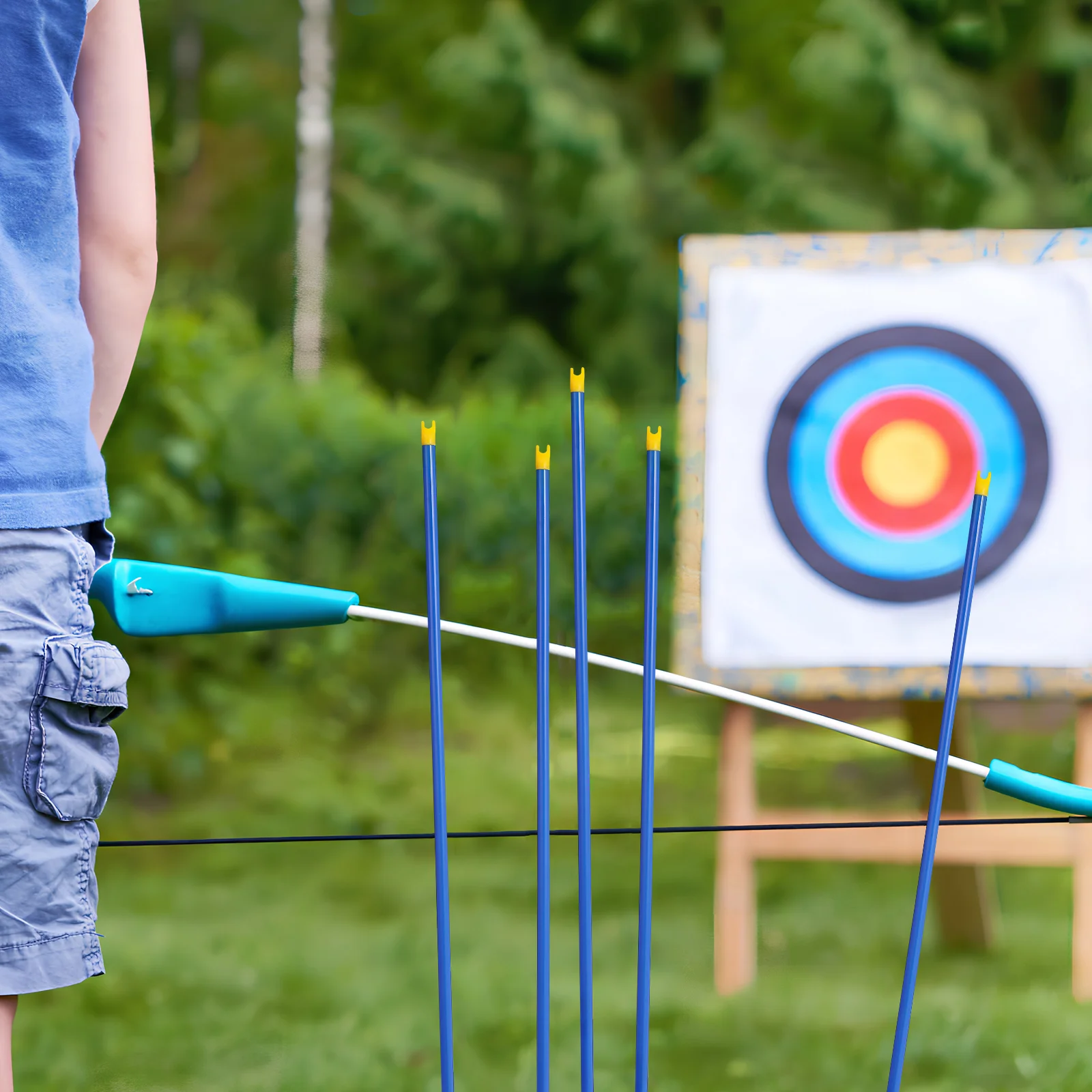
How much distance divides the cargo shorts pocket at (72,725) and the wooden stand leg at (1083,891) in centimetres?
132

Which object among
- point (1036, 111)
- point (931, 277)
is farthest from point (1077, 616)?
point (1036, 111)

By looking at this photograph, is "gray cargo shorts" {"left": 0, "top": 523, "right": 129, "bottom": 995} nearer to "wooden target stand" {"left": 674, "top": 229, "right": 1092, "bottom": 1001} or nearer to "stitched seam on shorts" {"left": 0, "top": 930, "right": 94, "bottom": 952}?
"stitched seam on shorts" {"left": 0, "top": 930, "right": 94, "bottom": 952}

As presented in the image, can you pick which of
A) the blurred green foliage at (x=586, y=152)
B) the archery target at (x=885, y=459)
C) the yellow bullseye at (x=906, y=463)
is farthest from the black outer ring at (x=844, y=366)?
the blurred green foliage at (x=586, y=152)

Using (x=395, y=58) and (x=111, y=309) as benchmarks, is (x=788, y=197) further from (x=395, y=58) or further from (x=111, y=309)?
(x=111, y=309)

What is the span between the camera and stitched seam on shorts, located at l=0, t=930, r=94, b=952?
631 millimetres

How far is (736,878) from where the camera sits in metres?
1.69

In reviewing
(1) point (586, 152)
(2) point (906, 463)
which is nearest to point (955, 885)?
(2) point (906, 463)

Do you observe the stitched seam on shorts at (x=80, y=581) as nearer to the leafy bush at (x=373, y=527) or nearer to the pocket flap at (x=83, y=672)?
the pocket flap at (x=83, y=672)

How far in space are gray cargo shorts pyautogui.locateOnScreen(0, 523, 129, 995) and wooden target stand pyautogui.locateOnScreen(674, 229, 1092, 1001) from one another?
1118 millimetres

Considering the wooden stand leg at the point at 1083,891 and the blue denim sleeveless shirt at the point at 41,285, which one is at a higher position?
the blue denim sleeveless shirt at the point at 41,285

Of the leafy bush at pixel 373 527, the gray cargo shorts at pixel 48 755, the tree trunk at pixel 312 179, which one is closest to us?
the gray cargo shorts at pixel 48 755

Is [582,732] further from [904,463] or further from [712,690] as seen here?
[904,463]

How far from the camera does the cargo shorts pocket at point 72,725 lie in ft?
2.09

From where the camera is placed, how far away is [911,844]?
1672 millimetres
